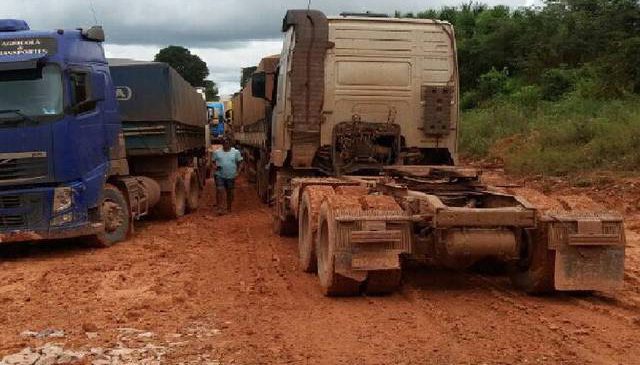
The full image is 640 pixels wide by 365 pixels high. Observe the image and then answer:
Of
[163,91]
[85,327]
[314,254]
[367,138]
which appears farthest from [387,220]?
[163,91]

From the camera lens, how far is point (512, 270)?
7664mm

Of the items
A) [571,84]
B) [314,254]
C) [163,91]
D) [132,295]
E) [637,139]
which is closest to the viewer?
[132,295]

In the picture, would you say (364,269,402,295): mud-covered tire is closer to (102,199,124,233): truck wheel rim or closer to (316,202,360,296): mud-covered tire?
(316,202,360,296): mud-covered tire

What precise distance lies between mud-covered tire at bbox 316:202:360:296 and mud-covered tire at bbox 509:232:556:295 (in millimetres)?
1649

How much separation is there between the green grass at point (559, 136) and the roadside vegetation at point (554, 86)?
0.03 m

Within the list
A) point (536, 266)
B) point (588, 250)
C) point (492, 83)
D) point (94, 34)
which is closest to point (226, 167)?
point (94, 34)

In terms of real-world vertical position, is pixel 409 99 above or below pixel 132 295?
above

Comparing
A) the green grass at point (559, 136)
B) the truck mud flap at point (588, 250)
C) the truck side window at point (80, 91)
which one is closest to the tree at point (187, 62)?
the green grass at point (559, 136)

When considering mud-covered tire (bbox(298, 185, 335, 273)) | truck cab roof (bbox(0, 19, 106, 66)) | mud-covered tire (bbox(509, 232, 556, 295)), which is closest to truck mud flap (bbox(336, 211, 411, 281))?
mud-covered tire (bbox(298, 185, 335, 273))

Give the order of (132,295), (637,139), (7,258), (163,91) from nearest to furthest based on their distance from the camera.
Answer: (132,295) → (7,258) → (163,91) → (637,139)

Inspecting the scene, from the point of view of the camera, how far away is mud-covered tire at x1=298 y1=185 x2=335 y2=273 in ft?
26.1

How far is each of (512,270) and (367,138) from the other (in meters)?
3.32

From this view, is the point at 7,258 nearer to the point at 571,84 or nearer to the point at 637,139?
the point at 637,139

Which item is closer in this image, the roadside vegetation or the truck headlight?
the truck headlight
